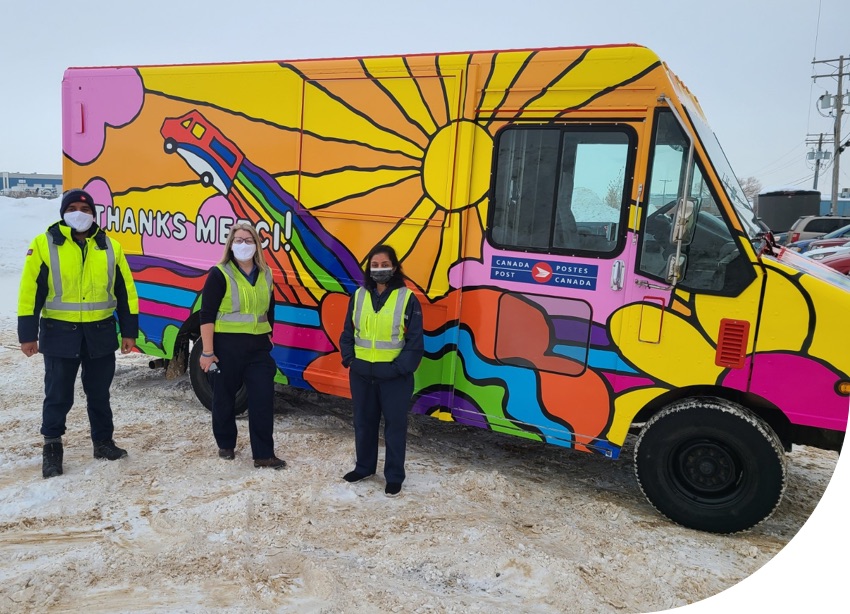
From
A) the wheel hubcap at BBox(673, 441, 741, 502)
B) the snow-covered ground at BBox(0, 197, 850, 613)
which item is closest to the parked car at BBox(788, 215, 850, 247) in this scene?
the snow-covered ground at BBox(0, 197, 850, 613)

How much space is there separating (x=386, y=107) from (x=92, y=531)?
326 centimetres

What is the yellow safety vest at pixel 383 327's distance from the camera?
405 centimetres

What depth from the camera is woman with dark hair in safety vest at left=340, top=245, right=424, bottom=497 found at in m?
4.06

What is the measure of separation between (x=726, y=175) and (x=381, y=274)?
2.31 m

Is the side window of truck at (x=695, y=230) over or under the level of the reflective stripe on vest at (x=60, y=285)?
over

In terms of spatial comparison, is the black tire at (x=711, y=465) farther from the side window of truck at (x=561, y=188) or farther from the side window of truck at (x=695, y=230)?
the side window of truck at (x=561, y=188)

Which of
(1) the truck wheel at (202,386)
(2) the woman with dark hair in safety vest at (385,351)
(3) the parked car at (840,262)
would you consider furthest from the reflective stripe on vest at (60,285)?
(3) the parked car at (840,262)

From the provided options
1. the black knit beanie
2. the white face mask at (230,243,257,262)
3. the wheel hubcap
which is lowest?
the wheel hubcap

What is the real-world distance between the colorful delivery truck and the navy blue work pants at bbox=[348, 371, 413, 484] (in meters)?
0.42

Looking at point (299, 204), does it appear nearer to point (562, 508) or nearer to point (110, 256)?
point (110, 256)

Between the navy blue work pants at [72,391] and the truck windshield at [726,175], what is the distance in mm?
4178

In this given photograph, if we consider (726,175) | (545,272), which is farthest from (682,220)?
(545,272)

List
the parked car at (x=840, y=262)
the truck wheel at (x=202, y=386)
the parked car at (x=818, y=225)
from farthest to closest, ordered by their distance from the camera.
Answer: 1. the parked car at (x=818, y=225)
2. the parked car at (x=840, y=262)
3. the truck wheel at (x=202, y=386)

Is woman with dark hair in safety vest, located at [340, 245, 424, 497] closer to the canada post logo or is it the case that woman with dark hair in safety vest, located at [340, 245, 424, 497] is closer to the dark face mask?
the dark face mask
